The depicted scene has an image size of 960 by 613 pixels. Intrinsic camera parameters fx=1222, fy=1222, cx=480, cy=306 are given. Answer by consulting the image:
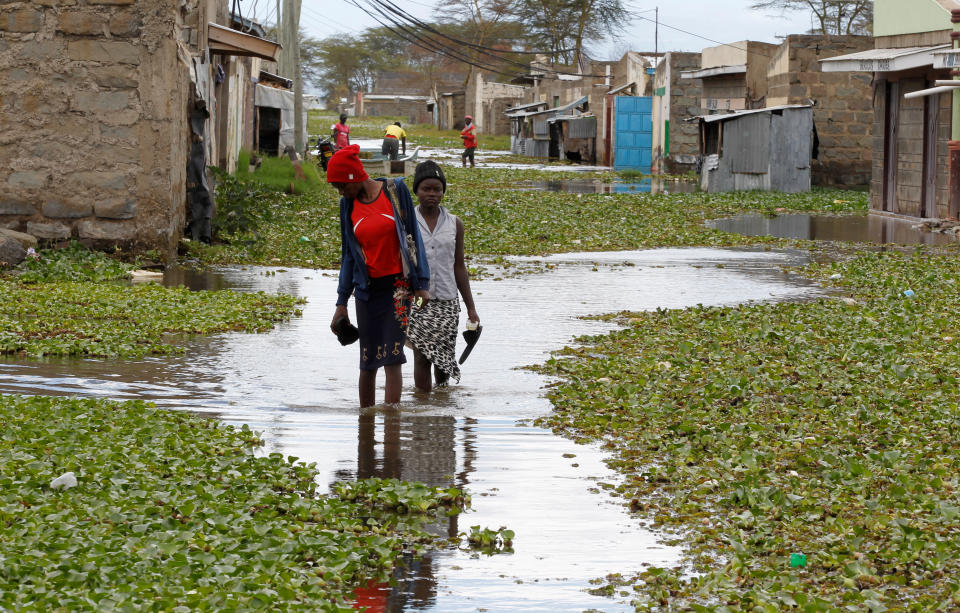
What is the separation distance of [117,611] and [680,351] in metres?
6.38

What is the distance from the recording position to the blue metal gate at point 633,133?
4588 cm

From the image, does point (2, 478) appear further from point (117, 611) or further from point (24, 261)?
point (24, 261)

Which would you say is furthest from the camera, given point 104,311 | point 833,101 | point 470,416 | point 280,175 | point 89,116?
point 833,101

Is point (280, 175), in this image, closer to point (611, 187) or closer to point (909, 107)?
point (611, 187)

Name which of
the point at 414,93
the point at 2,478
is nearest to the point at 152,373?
the point at 2,478

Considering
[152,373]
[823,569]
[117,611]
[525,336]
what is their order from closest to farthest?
[117,611] → [823,569] → [152,373] → [525,336]

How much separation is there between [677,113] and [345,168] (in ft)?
122

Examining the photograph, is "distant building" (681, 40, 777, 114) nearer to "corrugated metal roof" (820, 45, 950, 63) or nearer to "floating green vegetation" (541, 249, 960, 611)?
"corrugated metal roof" (820, 45, 950, 63)

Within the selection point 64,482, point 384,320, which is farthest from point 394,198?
point 64,482

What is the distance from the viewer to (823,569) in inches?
192

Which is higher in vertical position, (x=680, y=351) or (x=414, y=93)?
(x=414, y=93)

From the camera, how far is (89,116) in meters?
14.2

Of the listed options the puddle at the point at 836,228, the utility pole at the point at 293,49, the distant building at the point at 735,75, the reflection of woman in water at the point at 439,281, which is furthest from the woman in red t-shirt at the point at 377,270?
the distant building at the point at 735,75

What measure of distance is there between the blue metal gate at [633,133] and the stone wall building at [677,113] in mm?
904
